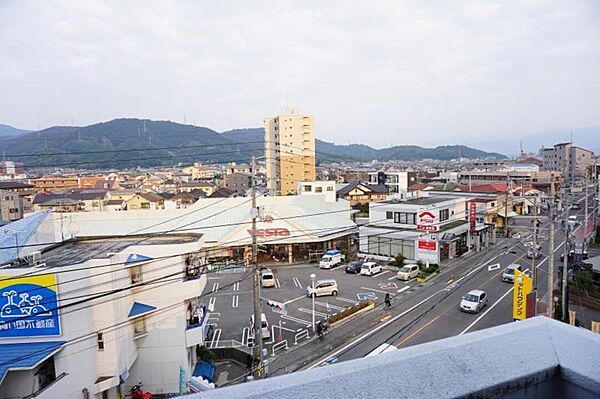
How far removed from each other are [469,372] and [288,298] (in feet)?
44.8

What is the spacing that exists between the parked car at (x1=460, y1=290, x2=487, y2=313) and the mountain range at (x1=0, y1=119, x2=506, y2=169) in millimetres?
71000

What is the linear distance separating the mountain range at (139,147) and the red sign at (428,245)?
65.8m

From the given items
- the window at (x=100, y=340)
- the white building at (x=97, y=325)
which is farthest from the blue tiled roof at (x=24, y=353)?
the window at (x=100, y=340)

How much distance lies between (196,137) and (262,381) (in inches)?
5660

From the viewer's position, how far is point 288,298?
1425cm

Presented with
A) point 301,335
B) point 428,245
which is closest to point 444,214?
point 428,245

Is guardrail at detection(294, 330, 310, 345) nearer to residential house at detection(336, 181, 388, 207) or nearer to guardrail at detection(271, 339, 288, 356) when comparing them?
guardrail at detection(271, 339, 288, 356)

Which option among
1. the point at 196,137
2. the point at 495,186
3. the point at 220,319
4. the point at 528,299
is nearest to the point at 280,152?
the point at 495,186

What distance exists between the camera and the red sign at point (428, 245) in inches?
680

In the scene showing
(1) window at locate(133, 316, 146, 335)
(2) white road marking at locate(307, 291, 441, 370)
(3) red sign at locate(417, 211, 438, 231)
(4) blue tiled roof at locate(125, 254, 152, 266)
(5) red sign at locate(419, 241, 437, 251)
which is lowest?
(2) white road marking at locate(307, 291, 441, 370)

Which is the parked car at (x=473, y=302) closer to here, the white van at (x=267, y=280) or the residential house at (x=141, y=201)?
the white van at (x=267, y=280)

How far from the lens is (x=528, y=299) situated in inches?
403

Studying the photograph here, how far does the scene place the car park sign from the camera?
6.38 metres

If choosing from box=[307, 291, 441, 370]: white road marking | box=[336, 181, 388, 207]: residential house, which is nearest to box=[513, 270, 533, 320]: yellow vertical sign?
box=[307, 291, 441, 370]: white road marking
